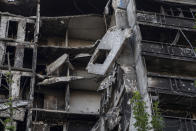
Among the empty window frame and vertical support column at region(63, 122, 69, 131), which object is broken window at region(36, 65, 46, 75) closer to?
vertical support column at region(63, 122, 69, 131)

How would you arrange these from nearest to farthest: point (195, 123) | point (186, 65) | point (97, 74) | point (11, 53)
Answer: point (195, 123)
point (186, 65)
point (97, 74)
point (11, 53)

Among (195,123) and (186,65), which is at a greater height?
(186,65)

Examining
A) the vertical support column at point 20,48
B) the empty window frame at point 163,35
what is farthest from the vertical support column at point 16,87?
Answer: the empty window frame at point 163,35

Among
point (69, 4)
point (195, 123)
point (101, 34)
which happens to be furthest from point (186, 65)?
point (69, 4)

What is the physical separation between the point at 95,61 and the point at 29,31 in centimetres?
624

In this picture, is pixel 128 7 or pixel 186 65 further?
pixel 128 7

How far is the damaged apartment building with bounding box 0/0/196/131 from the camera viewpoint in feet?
Result: 74.1

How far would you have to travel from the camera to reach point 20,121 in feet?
80.6

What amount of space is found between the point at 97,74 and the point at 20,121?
5452 millimetres

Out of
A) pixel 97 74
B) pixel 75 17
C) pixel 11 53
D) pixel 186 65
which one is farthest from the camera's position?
pixel 75 17

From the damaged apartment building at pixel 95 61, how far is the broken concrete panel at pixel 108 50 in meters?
0.06

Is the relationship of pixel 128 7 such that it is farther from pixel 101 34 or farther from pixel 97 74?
pixel 97 74

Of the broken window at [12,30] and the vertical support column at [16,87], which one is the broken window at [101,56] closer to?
the vertical support column at [16,87]

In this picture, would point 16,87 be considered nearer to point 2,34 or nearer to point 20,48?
point 20,48
